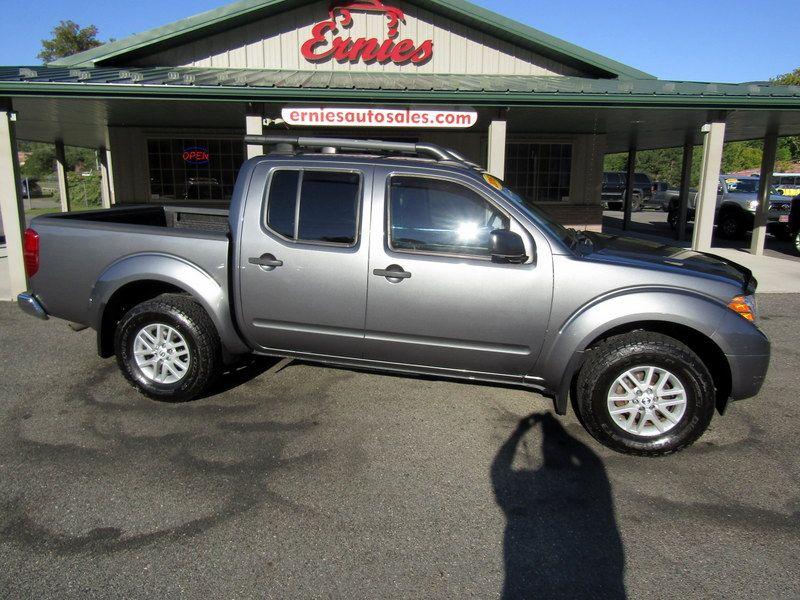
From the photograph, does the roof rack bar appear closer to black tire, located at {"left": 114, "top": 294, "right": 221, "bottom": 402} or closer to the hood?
the hood

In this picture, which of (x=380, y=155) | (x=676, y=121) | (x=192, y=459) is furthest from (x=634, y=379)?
(x=676, y=121)

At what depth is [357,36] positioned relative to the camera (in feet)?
36.8

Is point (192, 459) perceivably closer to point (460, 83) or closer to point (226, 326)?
point (226, 326)

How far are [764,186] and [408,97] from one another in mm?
10231

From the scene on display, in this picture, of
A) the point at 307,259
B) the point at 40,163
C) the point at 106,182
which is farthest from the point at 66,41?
the point at 307,259

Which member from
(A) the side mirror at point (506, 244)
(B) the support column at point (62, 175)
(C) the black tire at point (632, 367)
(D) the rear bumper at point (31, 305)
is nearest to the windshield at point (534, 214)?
(A) the side mirror at point (506, 244)

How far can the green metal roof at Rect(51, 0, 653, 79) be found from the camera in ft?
34.3

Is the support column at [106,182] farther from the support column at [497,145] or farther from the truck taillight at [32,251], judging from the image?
the truck taillight at [32,251]

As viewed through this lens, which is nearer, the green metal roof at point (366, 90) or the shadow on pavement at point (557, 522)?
the shadow on pavement at point (557, 522)

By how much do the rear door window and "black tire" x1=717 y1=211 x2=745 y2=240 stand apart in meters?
16.6

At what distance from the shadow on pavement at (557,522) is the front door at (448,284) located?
0.64 metres

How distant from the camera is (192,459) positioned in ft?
11.9

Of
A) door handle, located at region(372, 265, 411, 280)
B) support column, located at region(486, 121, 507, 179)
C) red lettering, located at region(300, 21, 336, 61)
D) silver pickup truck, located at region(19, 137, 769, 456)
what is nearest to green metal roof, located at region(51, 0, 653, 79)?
red lettering, located at region(300, 21, 336, 61)

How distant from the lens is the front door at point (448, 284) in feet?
12.6
